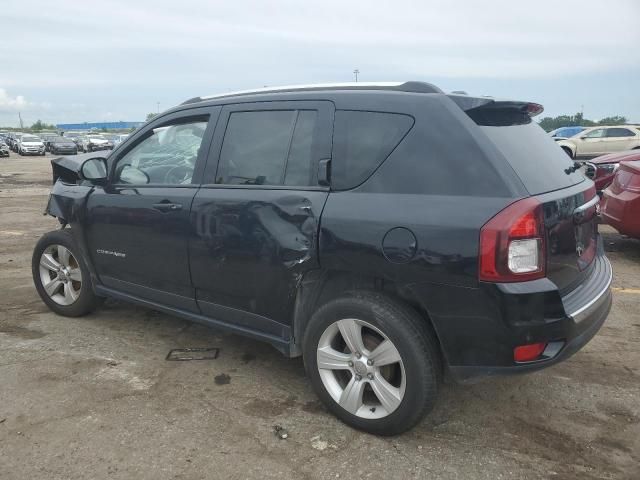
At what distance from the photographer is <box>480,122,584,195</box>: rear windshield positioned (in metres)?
2.53

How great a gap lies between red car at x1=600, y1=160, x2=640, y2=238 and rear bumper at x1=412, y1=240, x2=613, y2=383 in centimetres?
415

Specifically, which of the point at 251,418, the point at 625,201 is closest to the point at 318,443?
the point at 251,418

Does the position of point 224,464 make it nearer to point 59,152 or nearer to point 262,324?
point 262,324

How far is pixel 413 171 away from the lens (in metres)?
2.61

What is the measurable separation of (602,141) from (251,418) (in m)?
21.9

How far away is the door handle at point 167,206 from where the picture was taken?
11.2 feet

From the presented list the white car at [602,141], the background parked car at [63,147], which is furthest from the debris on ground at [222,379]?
the background parked car at [63,147]

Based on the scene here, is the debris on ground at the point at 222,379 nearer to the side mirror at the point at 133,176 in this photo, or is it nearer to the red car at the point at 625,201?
the side mirror at the point at 133,176

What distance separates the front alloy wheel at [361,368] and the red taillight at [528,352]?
0.55m

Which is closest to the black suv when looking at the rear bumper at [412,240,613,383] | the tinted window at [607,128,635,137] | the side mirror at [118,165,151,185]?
the rear bumper at [412,240,613,383]

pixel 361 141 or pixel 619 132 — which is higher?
pixel 361 141

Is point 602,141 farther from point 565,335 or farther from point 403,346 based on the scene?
point 403,346

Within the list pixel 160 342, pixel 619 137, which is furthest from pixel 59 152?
pixel 160 342

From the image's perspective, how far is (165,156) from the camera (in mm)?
3795
